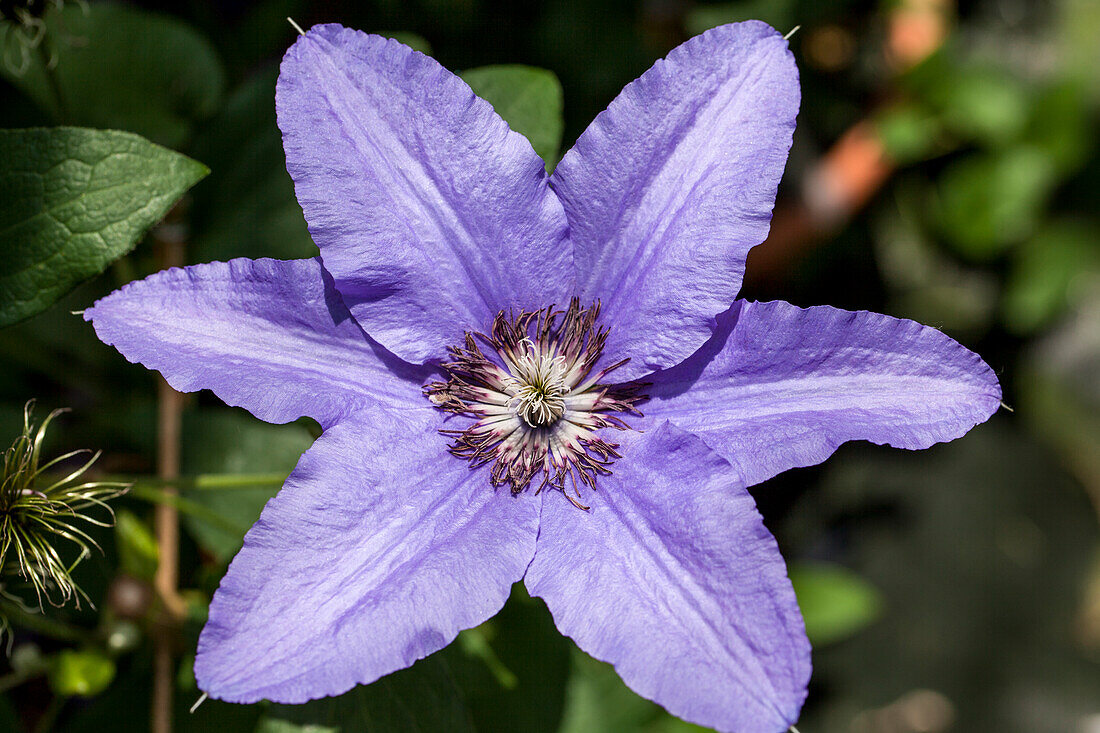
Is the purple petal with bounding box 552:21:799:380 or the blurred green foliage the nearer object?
the purple petal with bounding box 552:21:799:380

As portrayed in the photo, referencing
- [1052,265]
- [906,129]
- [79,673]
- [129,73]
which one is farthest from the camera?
[1052,265]

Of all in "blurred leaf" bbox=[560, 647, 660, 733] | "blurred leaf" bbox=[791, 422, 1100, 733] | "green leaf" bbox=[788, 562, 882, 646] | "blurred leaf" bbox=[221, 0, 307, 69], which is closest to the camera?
"blurred leaf" bbox=[560, 647, 660, 733]

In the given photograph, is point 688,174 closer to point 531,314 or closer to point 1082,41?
point 531,314

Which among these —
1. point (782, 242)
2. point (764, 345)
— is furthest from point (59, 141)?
point (782, 242)

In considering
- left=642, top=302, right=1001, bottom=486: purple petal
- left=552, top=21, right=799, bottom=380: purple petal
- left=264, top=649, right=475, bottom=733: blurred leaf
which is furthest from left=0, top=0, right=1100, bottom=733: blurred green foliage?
left=642, top=302, right=1001, bottom=486: purple petal

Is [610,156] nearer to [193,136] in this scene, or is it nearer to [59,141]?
[59,141]

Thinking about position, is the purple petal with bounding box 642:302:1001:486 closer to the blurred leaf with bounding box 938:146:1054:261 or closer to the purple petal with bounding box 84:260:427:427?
the purple petal with bounding box 84:260:427:427

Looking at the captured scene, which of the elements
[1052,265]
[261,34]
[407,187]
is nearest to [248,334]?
[407,187]
